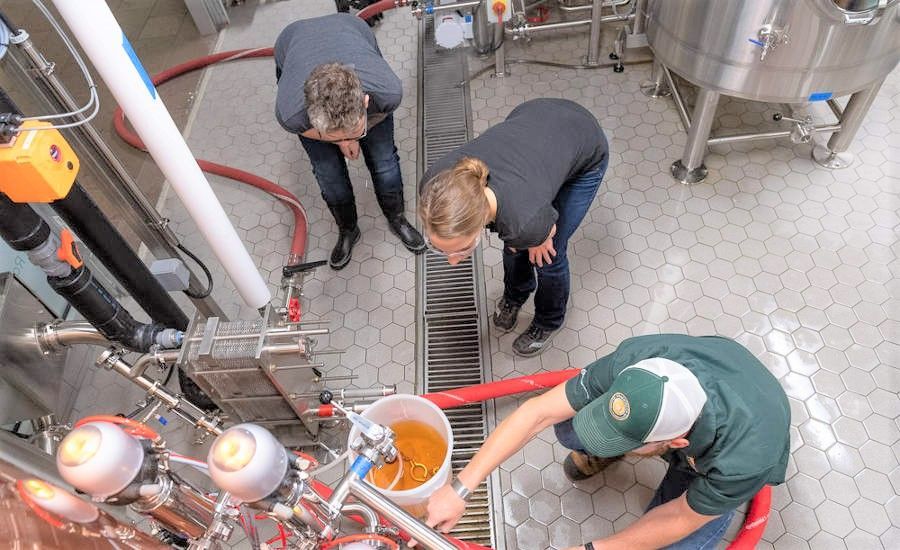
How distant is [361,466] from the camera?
3.43 ft

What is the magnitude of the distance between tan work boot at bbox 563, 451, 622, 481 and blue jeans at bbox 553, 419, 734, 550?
0.18 m

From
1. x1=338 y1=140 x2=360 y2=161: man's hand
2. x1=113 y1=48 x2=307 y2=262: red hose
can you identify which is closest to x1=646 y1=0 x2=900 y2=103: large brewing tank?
x1=338 y1=140 x2=360 y2=161: man's hand

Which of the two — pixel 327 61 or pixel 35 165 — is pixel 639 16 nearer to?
pixel 327 61

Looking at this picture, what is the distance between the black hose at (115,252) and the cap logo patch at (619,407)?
1.25 meters

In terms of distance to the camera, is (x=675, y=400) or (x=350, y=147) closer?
(x=675, y=400)

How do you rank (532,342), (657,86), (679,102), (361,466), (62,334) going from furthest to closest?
(657,86), (679,102), (532,342), (62,334), (361,466)

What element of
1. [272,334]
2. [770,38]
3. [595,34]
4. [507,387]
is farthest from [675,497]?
[595,34]

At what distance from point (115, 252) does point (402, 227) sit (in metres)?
1.13

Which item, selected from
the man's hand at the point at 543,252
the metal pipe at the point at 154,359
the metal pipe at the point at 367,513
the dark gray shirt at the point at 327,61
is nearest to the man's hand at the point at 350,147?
the dark gray shirt at the point at 327,61

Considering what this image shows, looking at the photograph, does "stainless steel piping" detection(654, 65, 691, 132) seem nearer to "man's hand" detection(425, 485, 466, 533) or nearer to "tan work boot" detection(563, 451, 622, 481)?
"tan work boot" detection(563, 451, 622, 481)

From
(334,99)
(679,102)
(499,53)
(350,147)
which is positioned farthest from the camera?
(499,53)

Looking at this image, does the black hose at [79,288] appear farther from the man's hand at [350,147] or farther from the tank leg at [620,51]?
the tank leg at [620,51]

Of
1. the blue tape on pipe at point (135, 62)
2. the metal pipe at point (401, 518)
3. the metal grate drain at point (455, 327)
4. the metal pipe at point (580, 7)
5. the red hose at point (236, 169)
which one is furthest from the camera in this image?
the metal pipe at point (580, 7)

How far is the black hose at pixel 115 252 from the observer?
1.36 m
